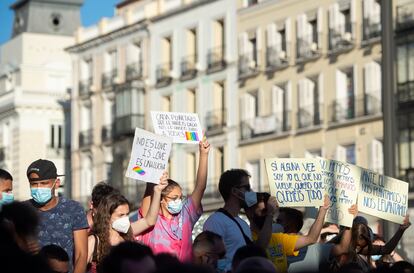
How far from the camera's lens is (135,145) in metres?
13.7

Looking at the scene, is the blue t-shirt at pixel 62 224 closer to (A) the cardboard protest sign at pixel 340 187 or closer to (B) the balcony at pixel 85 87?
(A) the cardboard protest sign at pixel 340 187

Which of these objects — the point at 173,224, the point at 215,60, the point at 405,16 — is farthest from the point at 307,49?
the point at 173,224

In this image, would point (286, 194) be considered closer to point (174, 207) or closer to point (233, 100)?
point (174, 207)

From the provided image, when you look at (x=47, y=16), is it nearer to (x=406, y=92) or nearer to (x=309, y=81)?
(x=309, y=81)

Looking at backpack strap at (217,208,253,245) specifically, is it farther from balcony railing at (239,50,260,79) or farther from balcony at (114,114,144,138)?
balcony at (114,114,144,138)

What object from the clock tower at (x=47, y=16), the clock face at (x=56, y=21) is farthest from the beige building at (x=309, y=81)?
the clock face at (x=56, y=21)

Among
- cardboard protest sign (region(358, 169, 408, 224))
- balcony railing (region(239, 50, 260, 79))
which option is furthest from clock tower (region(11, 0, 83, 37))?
cardboard protest sign (region(358, 169, 408, 224))

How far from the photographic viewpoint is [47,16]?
88812mm

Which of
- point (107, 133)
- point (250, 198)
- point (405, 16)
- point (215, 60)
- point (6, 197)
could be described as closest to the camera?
point (6, 197)

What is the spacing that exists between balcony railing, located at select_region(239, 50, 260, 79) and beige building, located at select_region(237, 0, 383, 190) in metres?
0.04

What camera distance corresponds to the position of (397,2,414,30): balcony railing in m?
49.9

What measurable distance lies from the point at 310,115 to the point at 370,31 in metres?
4.21

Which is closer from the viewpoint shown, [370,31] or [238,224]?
[238,224]

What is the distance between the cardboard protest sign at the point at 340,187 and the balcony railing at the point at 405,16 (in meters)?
34.9
